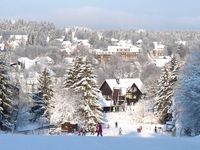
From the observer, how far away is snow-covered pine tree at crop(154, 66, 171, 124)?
4966cm

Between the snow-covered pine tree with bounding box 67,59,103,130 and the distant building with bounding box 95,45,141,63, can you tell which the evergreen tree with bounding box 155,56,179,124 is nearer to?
the snow-covered pine tree with bounding box 67,59,103,130

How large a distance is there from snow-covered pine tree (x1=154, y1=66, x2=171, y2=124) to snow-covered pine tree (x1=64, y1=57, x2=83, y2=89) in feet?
30.5

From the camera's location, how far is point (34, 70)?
116250 millimetres

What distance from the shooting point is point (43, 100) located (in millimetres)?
45750

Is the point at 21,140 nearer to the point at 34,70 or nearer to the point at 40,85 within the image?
the point at 40,85

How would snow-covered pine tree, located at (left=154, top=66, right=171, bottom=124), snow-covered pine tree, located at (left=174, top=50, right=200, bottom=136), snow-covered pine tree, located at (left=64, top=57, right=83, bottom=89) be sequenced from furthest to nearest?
1. snow-covered pine tree, located at (left=154, top=66, right=171, bottom=124)
2. snow-covered pine tree, located at (left=64, top=57, right=83, bottom=89)
3. snow-covered pine tree, located at (left=174, top=50, right=200, bottom=136)

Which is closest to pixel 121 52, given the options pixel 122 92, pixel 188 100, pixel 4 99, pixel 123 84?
pixel 123 84

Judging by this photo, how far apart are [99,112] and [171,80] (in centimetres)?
977

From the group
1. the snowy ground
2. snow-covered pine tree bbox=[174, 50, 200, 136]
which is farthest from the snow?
snow-covered pine tree bbox=[174, 50, 200, 136]

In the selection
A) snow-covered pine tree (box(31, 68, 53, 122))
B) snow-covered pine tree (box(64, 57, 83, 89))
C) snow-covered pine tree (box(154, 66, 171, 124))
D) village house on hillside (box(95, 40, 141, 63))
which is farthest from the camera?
village house on hillside (box(95, 40, 141, 63))

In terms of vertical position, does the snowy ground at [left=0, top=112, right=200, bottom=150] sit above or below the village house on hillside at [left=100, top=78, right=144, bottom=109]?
below

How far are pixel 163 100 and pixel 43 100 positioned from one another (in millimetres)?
12391

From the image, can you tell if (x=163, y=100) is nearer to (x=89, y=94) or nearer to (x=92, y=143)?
(x=89, y=94)

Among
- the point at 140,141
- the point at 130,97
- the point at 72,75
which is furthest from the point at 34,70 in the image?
the point at 140,141
